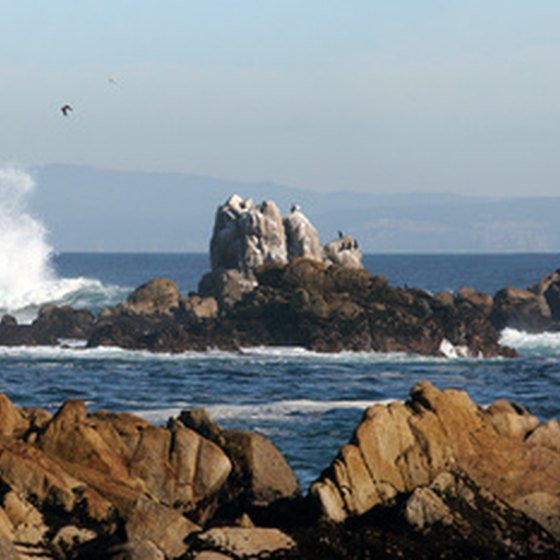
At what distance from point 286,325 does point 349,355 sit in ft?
20.0

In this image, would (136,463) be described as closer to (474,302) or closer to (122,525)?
(122,525)

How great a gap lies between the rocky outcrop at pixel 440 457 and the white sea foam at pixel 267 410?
1905 centimetres

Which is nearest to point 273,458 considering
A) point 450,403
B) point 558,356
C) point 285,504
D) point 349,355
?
point 285,504

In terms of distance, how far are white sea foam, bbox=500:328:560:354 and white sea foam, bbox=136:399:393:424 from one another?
34.3 meters

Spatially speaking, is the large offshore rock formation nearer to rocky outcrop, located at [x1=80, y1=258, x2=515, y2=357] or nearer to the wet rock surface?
the wet rock surface

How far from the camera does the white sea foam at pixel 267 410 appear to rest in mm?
51844

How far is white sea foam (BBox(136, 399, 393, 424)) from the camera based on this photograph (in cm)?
5184

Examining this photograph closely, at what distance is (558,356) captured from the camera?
3425 inches

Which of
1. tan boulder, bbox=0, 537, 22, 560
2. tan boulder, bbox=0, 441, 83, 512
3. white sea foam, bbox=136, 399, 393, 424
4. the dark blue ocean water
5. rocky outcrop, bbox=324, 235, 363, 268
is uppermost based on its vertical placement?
rocky outcrop, bbox=324, 235, 363, 268

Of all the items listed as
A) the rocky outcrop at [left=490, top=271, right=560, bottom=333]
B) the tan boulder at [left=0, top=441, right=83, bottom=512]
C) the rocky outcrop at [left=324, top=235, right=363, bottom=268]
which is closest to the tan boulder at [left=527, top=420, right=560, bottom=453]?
the tan boulder at [left=0, top=441, right=83, bottom=512]

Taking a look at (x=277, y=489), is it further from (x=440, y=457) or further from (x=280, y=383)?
(x=280, y=383)

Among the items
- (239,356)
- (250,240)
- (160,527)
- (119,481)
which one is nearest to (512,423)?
(119,481)

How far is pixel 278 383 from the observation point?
67.4 m

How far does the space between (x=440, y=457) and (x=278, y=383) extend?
3639cm
